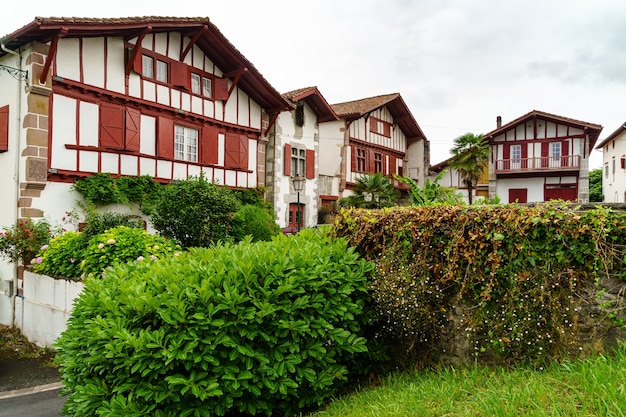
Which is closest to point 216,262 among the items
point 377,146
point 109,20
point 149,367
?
point 149,367

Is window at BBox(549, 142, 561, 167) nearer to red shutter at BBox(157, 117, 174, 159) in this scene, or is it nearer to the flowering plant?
red shutter at BBox(157, 117, 174, 159)

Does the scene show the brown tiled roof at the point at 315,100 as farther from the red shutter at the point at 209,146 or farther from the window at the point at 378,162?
the window at the point at 378,162

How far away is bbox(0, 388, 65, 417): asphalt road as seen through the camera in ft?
20.8

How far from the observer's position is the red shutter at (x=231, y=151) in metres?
16.3

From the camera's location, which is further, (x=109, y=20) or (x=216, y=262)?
(x=109, y=20)

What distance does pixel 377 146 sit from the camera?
85.5ft

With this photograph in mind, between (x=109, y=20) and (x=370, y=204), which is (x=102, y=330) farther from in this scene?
(x=370, y=204)

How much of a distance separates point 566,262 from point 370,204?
1790 centimetres

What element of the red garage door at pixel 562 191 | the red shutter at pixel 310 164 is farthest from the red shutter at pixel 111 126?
the red garage door at pixel 562 191

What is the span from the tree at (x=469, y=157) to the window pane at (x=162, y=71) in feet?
61.9

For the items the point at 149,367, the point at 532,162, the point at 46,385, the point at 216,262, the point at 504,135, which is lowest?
the point at 46,385

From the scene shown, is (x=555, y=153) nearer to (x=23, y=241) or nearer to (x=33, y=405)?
(x=23, y=241)

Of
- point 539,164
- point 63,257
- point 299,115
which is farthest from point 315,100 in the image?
point 539,164

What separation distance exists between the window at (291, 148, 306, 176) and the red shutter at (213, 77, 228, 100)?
183 inches
